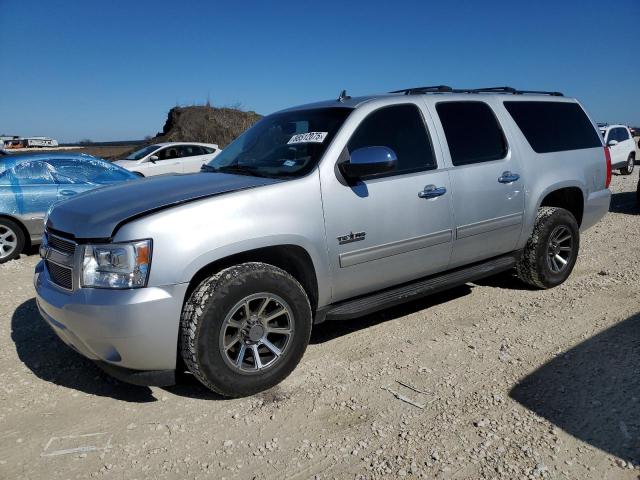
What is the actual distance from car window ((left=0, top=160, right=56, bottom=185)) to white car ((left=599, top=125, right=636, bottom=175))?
1502 cm

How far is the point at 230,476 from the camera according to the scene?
2459mm

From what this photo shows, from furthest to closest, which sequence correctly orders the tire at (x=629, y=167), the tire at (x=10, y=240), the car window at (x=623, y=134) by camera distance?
the tire at (x=629, y=167)
the car window at (x=623, y=134)
the tire at (x=10, y=240)

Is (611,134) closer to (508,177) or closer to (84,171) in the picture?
(508,177)

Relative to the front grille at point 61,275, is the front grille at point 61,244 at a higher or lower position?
higher

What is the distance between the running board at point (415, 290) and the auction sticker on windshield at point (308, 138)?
46.7 inches

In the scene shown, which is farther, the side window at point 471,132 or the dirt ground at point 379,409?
the side window at point 471,132

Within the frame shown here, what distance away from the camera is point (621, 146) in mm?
15812

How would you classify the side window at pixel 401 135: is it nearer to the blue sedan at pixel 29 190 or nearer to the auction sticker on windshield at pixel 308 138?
the auction sticker on windshield at pixel 308 138

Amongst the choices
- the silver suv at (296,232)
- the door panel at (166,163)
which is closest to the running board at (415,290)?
the silver suv at (296,232)

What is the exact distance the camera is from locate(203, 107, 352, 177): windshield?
3.53m

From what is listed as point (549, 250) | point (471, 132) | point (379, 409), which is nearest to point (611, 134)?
point (549, 250)

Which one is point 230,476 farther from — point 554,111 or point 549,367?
point 554,111

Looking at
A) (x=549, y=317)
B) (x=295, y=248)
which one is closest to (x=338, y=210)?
(x=295, y=248)

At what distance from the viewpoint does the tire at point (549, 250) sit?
4.75 metres
